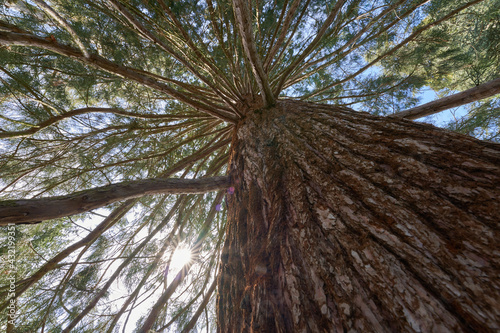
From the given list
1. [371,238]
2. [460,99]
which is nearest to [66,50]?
[371,238]

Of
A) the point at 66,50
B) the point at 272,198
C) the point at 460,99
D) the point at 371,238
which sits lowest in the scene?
the point at 371,238

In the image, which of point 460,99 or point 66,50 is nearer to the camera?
point 66,50

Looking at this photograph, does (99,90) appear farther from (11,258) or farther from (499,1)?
(499,1)

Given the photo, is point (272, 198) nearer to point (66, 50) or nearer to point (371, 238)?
point (371, 238)

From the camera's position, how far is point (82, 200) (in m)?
0.89

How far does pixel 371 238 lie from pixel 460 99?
1.70 metres

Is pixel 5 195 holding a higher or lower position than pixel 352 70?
lower

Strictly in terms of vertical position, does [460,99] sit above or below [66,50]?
below

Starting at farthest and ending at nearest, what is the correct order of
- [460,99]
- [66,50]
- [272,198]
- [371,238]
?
[460,99], [66,50], [272,198], [371,238]

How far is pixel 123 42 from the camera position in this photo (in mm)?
2365

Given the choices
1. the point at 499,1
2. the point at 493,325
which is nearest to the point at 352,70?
the point at 499,1

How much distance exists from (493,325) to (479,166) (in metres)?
0.50

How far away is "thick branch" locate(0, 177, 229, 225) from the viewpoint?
0.73m

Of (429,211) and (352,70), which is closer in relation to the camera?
(429,211)
